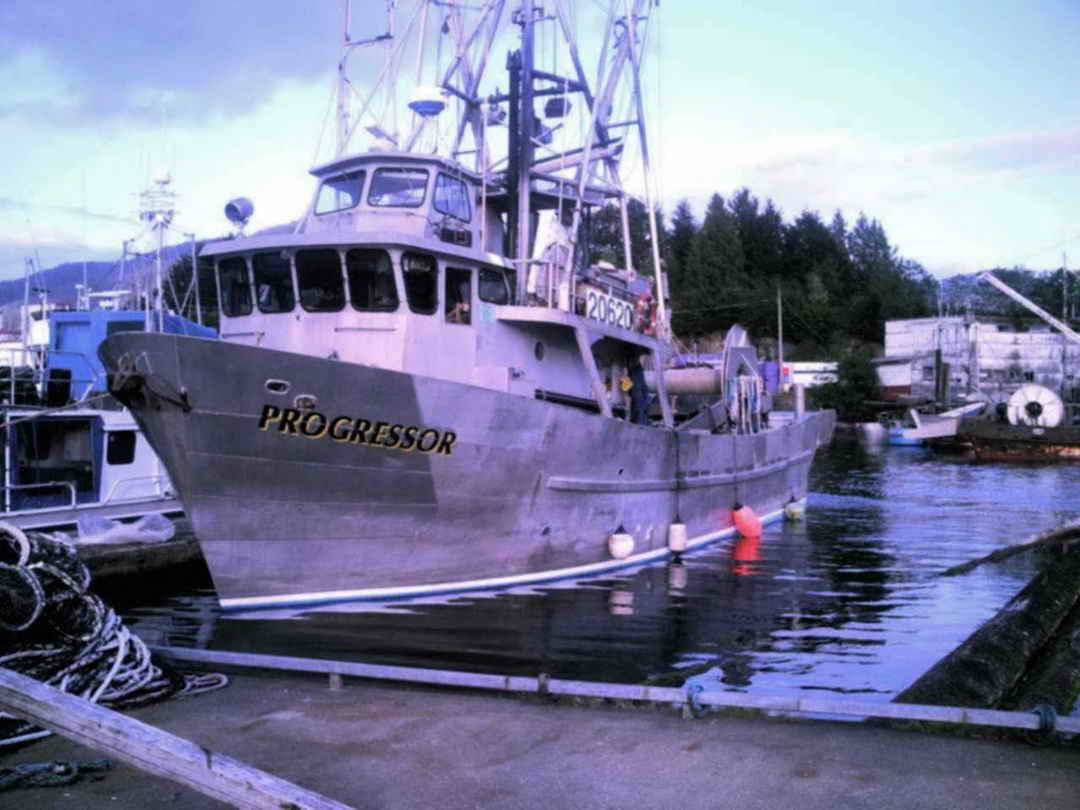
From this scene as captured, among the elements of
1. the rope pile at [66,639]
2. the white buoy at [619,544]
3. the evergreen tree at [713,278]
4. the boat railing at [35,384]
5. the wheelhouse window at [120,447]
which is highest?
the evergreen tree at [713,278]

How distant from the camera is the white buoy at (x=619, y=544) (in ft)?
48.2

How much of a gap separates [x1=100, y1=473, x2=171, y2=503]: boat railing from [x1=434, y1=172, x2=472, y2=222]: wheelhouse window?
7.41m

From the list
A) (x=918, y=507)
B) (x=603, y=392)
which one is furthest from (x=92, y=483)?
(x=918, y=507)

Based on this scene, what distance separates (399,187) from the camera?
13.6 meters

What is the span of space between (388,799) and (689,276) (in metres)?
91.1

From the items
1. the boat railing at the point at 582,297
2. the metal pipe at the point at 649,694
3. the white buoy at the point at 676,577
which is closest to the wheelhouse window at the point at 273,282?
the boat railing at the point at 582,297

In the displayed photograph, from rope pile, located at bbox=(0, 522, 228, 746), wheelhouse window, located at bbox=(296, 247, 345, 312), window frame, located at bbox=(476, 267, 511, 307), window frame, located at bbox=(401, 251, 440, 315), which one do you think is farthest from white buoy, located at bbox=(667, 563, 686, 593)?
rope pile, located at bbox=(0, 522, 228, 746)

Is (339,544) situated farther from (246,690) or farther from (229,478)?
(246,690)

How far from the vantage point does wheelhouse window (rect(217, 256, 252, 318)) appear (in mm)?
13391

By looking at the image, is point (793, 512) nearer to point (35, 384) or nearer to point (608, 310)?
point (608, 310)

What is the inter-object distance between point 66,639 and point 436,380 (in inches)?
246

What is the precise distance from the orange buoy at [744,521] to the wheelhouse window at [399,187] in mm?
10444

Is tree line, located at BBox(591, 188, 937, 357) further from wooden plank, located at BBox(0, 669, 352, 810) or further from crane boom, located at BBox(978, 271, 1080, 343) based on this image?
wooden plank, located at BBox(0, 669, 352, 810)

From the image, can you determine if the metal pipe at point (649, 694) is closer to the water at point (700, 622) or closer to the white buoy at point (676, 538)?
the water at point (700, 622)
